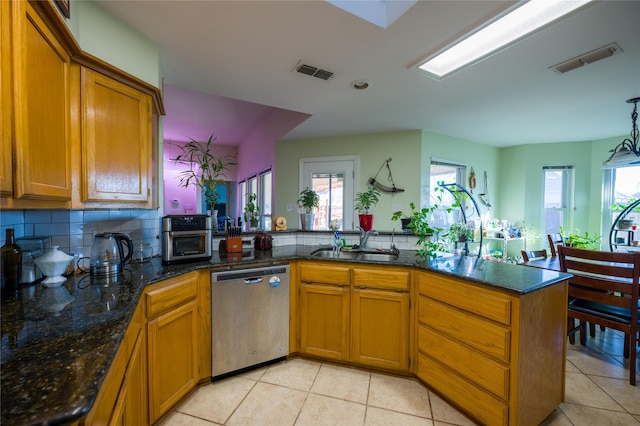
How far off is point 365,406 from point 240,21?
2.59m

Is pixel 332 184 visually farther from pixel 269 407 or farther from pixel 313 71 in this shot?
pixel 269 407

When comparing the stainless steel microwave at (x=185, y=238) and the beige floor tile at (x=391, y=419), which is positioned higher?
the stainless steel microwave at (x=185, y=238)

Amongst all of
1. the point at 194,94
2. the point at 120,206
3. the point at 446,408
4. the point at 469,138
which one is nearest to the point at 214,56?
the point at 120,206

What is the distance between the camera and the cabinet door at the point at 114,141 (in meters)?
1.43

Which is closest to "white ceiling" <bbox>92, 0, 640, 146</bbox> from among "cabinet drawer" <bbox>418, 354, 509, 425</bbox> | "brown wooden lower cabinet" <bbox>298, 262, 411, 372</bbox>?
"brown wooden lower cabinet" <bbox>298, 262, 411, 372</bbox>

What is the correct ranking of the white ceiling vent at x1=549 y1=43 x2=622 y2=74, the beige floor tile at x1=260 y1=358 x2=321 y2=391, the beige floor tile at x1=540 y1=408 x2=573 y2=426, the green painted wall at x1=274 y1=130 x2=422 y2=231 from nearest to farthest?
the beige floor tile at x1=540 y1=408 x2=573 y2=426 < the white ceiling vent at x1=549 y1=43 x2=622 y2=74 < the beige floor tile at x1=260 y1=358 x2=321 y2=391 < the green painted wall at x1=274 y1=130 x2=422 y2=231

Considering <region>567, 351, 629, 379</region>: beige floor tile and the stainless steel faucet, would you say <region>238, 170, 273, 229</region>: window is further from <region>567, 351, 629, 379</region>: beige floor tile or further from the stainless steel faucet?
<region>567, 351, 629, 379</region>: beige floor tile

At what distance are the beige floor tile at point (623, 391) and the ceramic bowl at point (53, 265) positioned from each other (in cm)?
354

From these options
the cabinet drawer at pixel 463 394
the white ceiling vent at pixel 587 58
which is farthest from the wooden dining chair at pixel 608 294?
the white ceiling vent at pixel 587 58

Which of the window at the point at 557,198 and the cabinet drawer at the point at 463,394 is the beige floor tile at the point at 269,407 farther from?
the window at the point at 557,198

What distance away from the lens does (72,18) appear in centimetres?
141

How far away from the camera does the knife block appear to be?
237 centimetres

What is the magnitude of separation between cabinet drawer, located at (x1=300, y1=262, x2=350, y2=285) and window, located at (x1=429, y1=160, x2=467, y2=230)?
2.58 meters

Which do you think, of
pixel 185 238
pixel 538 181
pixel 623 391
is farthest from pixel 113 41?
pixel 538 181
